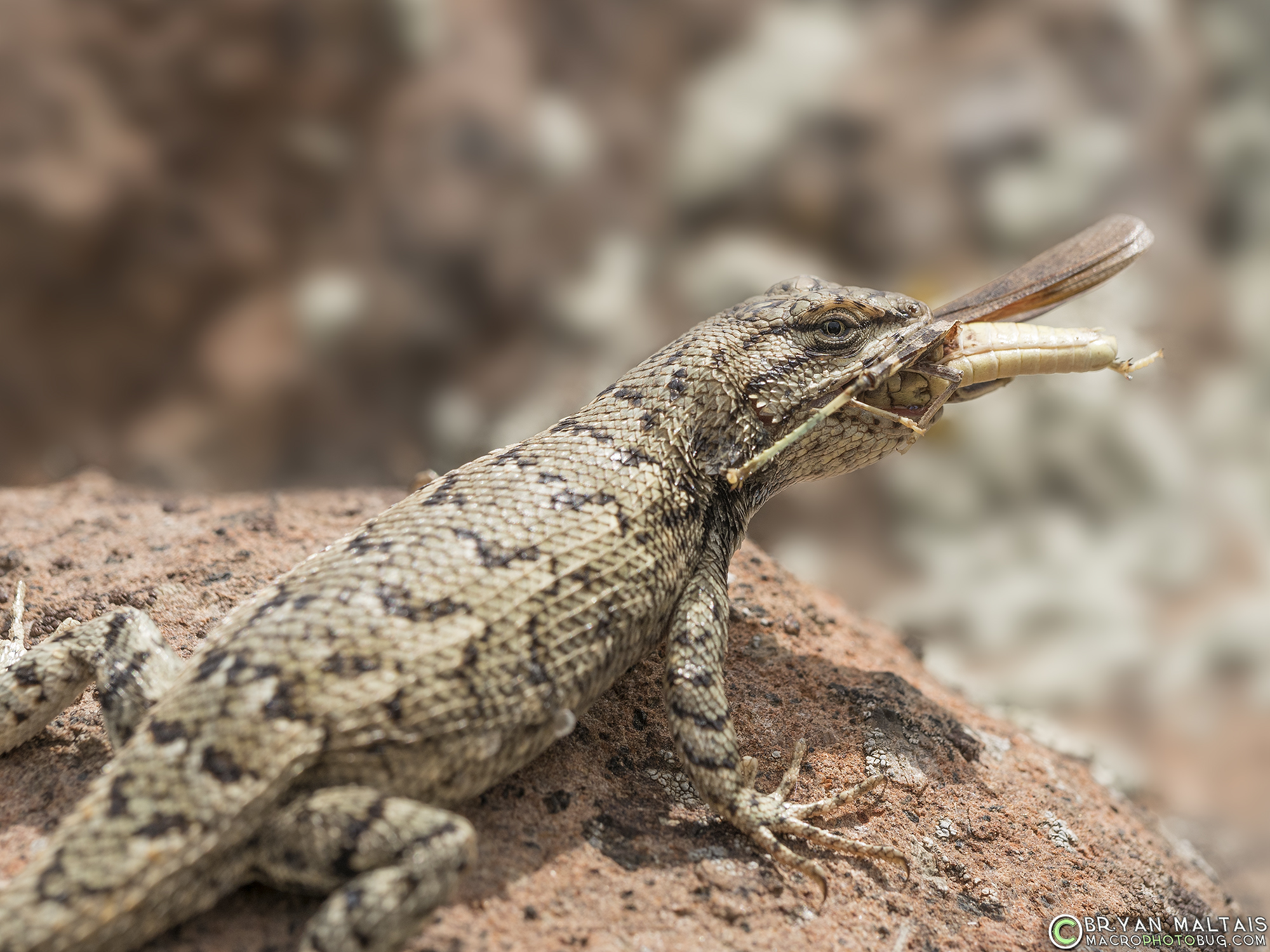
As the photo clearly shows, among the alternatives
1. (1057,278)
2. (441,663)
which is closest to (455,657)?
(441,663)

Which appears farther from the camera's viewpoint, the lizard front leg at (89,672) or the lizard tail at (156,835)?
the lizard front leg at (89,672)

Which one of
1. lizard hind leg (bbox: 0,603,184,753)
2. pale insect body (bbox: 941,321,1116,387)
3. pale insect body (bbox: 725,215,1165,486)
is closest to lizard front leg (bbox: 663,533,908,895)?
pale insect body (bbox: 725,215,1165,486)

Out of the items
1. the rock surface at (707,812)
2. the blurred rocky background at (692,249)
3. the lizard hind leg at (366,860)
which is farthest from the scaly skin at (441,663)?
the blurred rocky background at (692,249)

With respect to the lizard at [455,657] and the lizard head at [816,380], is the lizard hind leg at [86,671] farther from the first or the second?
the lizard head at [816,380]

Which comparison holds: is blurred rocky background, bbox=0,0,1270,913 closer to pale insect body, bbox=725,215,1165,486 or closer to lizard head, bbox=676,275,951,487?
pale insect body, bbox=725,215,1165,486

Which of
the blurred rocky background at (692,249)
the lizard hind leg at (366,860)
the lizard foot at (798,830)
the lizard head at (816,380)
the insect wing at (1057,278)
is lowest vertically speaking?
the lizard hind leg at (366,860)

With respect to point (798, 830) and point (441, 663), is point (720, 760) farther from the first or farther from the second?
point (441, 663)

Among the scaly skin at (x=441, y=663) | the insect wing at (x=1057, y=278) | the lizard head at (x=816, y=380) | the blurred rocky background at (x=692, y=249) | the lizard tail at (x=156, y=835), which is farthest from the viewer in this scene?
the blurred rocky background at (x=692, y=249)

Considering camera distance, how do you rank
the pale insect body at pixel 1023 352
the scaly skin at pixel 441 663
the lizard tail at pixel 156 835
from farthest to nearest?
the pale insect body at pixel 1023 352 → the scaly skin at pixel 441 663 → the lizard tail at pixel 156 835
